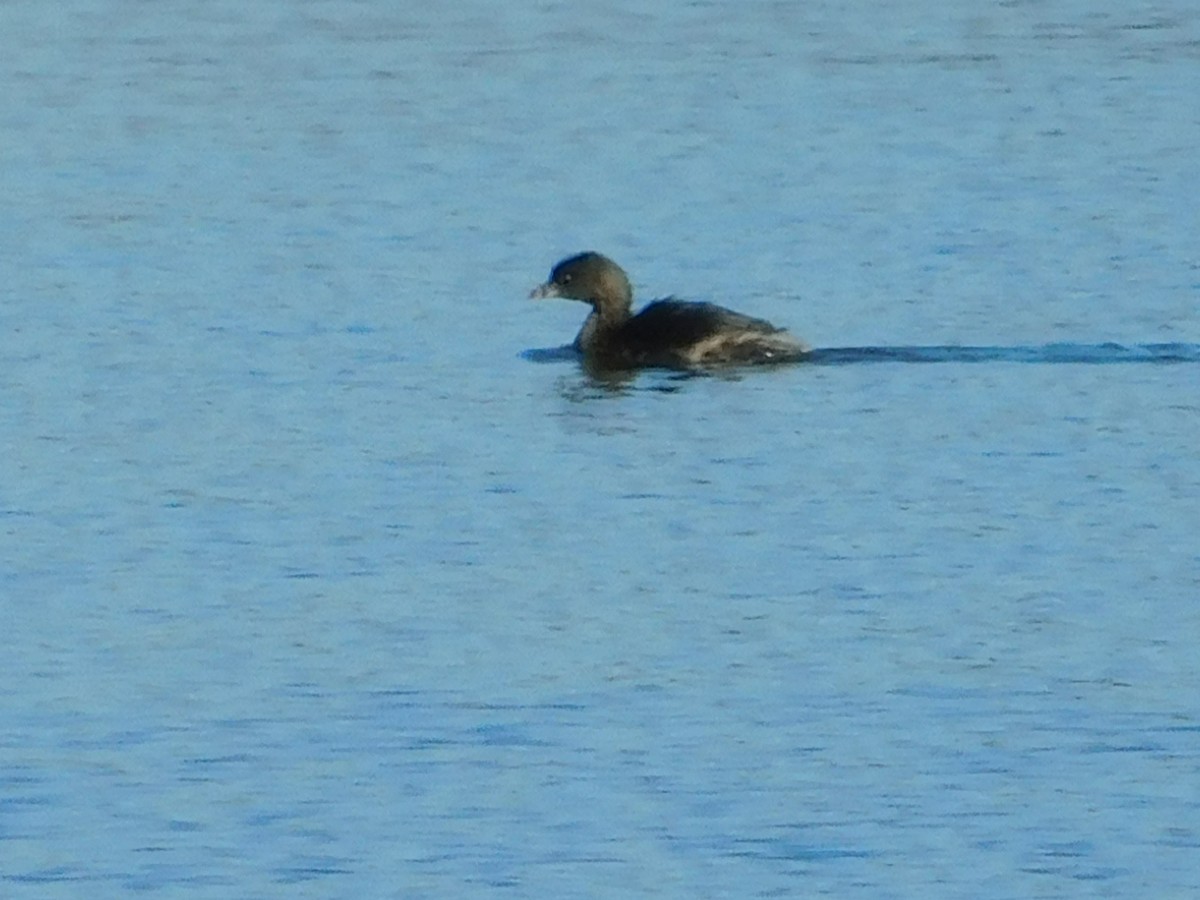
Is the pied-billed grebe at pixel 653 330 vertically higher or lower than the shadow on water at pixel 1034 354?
higher

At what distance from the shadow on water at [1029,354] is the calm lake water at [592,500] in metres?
0.04

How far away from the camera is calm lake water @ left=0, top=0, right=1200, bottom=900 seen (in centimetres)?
1105

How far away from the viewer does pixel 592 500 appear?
51.1 feet

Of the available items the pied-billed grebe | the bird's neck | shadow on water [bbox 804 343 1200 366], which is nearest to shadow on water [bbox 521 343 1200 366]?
shadow on water [bbox 804 343 1200 366]

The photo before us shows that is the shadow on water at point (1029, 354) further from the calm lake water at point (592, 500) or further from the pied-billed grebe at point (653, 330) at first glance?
the pied-billed grebe at point (653, 330)

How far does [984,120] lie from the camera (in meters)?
27.8

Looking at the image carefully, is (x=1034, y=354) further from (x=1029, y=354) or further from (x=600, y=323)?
(x=600, y=323)

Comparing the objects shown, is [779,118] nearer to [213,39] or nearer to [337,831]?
[213,39]

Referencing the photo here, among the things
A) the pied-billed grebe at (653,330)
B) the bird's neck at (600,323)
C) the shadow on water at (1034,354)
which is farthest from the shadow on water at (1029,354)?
the bird's neck at (600,323)

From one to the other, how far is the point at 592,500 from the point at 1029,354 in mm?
3775

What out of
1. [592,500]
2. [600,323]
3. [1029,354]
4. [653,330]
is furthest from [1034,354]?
[592,500]

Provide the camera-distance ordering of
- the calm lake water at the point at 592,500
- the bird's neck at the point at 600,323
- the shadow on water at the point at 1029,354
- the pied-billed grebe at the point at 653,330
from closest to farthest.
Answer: the calm lake water at the point at 592,500
the shadow on water at the point at 1029,354
the pied-billed grebe at the point at 653,330
the bird's neck at the point at 600,323

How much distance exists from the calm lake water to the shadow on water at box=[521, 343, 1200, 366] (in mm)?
39

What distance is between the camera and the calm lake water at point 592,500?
11.0 metres
